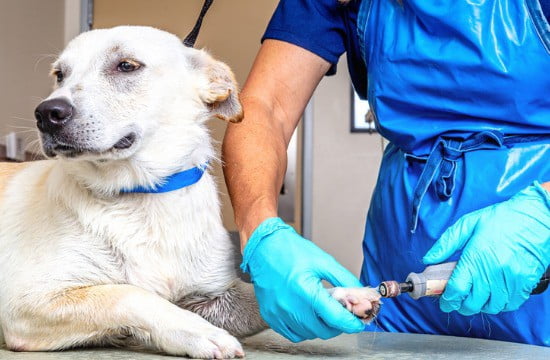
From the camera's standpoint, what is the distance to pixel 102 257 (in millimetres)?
1033

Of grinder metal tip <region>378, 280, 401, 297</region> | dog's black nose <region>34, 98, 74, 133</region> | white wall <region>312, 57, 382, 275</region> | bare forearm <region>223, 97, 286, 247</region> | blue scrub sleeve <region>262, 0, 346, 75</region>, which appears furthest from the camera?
white wall <region>312, 57, 382, 275</region>

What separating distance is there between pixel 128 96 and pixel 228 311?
38 cm

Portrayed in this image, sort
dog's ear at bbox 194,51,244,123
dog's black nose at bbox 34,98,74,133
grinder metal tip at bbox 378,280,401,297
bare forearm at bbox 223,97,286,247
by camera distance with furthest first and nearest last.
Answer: dog's ear at bbox 194,51,244,123 → bare forearm at bbox 223,97,286,247 → dog's black nose at bbox 34,98,74,133 → grinder metal tip at bbox 378,280,401,297

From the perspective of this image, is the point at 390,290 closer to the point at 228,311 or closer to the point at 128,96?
the point at 228,311

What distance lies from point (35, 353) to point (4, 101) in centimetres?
213

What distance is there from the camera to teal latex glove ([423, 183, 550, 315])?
3.06ft

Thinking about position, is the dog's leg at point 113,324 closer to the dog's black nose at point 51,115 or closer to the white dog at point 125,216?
the white dog at point 125,216

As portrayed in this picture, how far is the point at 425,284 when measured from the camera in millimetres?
884

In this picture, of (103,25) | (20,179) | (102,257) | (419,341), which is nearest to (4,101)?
(103,25)

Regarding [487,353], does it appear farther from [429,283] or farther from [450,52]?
[450,52]

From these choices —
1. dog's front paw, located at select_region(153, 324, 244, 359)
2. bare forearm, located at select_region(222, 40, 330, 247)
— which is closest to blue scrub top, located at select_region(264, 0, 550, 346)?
bare forearm, located at select_region(222, 40, 330, 247)

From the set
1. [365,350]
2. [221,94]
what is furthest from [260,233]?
[221,94]

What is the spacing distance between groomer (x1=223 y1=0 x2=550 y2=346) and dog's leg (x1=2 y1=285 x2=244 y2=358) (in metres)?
0.12

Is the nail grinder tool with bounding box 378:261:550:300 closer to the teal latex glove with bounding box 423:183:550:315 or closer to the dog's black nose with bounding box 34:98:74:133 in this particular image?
the teal latex glove with bounding box 423:183:550:315
